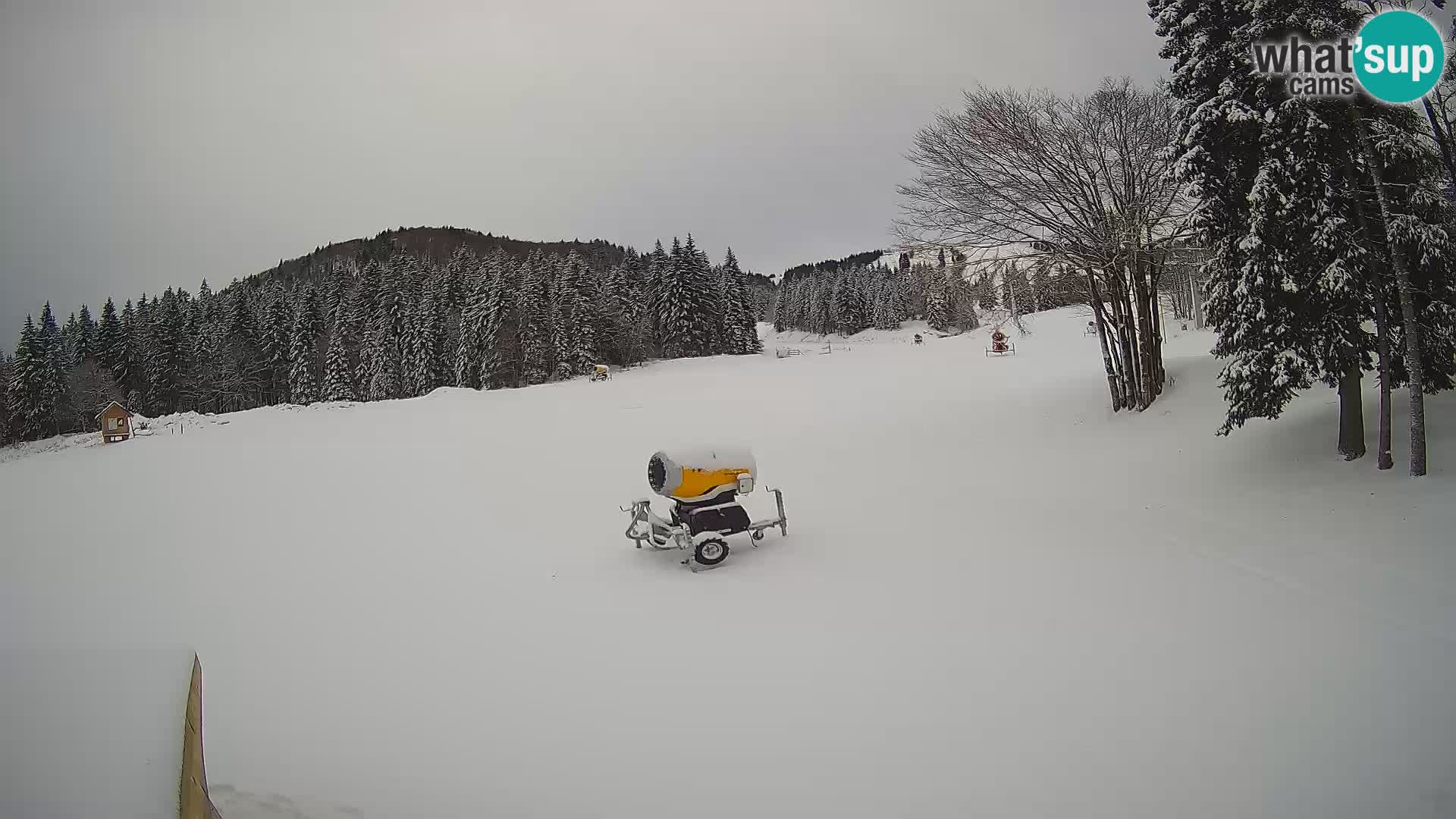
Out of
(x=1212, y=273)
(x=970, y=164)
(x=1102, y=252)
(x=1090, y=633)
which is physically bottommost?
(x=1090, y=633)

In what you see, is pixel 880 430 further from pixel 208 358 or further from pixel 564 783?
pixel 208 358

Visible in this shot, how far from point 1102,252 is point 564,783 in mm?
14391

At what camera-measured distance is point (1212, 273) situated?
9.12 m

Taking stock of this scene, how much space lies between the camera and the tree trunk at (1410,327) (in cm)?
701

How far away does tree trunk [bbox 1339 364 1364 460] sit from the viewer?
806cm

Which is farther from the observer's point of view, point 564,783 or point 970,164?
point 970,164

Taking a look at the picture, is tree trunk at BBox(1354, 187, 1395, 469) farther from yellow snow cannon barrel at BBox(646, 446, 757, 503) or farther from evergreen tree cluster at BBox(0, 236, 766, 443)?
evergreen tree cluster at BBox(0, 236, 766, 443)

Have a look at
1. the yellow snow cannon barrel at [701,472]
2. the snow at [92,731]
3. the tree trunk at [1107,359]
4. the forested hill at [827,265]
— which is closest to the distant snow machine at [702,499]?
the yellow snow cannon barrel at [701,472]

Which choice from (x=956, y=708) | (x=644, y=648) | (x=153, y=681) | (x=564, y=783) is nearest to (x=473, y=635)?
(x=644, y=648)

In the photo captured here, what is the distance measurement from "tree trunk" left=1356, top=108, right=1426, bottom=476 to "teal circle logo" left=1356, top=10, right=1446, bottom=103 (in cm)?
43

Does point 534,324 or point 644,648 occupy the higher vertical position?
point 534,324

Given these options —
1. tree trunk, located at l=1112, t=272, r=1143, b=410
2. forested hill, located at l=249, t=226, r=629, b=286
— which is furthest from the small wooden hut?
forested hill, located at l=249, t=226, r=629, b=286

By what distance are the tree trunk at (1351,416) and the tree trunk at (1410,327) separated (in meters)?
0.84

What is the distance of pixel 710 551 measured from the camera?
291 inches
